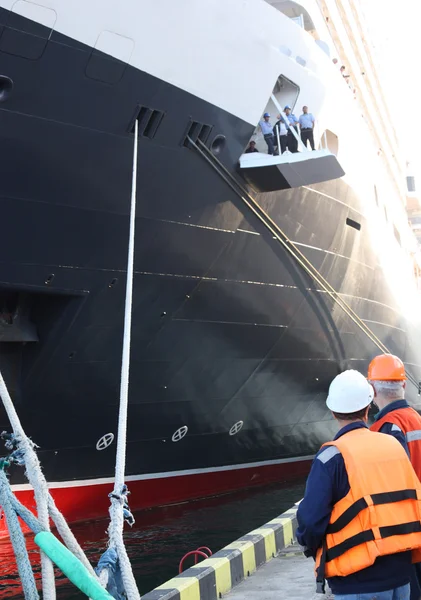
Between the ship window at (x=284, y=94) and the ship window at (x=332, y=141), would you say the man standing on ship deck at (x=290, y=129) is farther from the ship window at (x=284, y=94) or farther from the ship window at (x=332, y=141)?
the ship window at (x=332, y=141)

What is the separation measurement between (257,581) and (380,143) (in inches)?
757

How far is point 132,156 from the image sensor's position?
23.5 feet

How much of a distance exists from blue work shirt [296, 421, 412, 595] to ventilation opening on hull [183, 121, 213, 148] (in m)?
5.45

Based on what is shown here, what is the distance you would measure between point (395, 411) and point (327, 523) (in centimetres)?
113

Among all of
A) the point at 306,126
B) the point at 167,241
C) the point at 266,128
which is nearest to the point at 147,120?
the point at 167,241

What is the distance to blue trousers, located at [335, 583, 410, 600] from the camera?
2.57 m

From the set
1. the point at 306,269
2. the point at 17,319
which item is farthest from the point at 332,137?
the point at 17,319

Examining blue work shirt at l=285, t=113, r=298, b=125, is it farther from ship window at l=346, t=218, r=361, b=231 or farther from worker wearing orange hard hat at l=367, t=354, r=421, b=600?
worker wearing orange hard hat at l=367, t=354, r=421, b=600

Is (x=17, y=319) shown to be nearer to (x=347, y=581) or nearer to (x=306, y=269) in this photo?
(x=306, y=269)

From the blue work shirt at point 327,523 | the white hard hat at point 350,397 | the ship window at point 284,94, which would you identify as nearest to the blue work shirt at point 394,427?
the white hard hat at point 350,397

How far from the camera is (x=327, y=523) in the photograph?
2.62 m

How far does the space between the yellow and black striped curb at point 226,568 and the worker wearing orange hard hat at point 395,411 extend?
1.63m

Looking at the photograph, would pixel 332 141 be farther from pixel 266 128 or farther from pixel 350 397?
pixel 350 397

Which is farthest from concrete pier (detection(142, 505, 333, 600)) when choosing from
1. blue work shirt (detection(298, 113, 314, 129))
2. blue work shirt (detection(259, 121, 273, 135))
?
blue work shirt (detection(298, 113, 314, 129))
